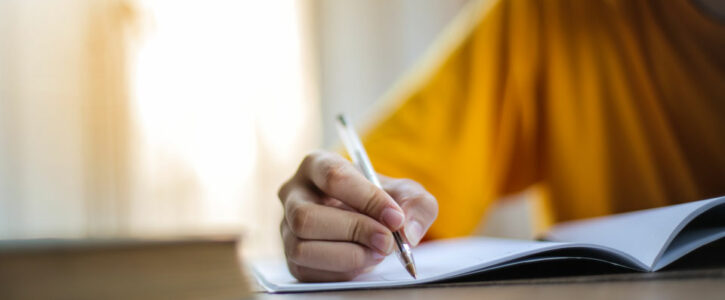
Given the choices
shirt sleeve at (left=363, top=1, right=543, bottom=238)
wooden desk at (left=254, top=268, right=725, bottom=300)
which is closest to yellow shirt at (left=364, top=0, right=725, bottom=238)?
shirt sleeve at (left=363, top=1, right=543, bottom=238)

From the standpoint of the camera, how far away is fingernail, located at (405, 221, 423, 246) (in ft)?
1.45

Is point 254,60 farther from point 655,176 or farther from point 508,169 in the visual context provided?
point 655,176

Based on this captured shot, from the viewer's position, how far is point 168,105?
1.57 meters

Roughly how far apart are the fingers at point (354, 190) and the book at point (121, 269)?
155 millimetres

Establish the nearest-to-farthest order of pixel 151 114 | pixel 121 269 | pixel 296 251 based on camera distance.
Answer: pixel 121 269 → pixel 296 251 → pixel 151 114

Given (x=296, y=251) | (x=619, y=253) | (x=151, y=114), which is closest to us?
(x=619, y=253)

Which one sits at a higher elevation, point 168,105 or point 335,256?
point 168,105

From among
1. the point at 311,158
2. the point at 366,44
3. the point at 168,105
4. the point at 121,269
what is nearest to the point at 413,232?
the point at 311,158

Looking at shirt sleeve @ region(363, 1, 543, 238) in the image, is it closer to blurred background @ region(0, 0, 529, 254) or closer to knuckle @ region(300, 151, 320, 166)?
knuckle @ region(300, 151, 320, 166)

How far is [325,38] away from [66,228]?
982mm

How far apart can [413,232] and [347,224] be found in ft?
0.19

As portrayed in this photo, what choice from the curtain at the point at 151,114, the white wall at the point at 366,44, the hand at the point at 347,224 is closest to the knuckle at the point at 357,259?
the hand at the point at 347,224

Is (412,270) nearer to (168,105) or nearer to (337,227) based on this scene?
(337,227)

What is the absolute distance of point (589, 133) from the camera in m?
0.91
